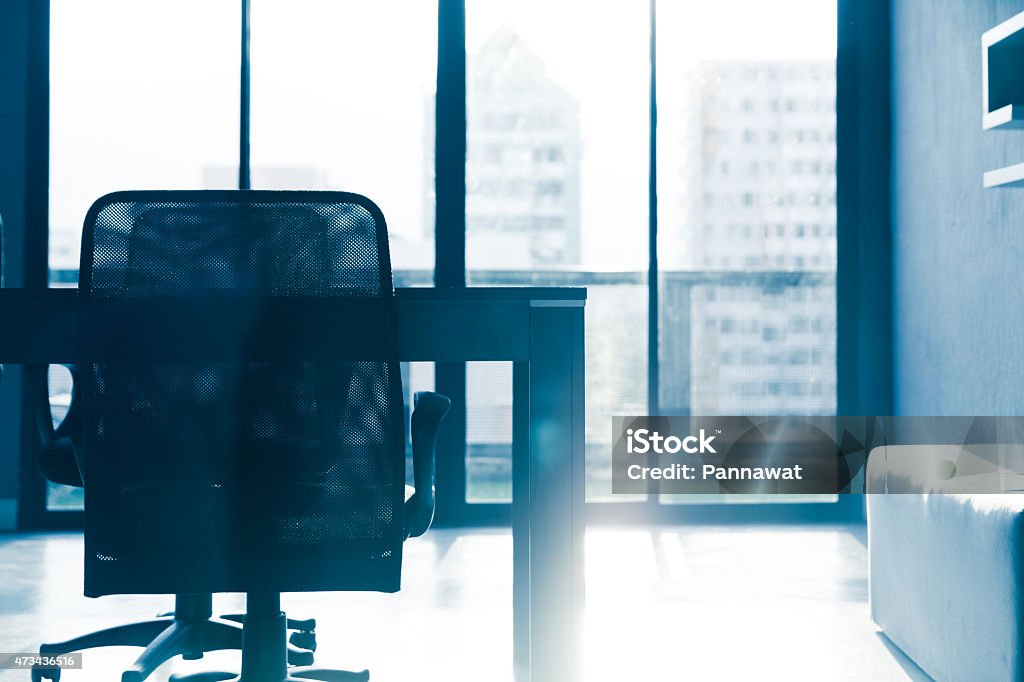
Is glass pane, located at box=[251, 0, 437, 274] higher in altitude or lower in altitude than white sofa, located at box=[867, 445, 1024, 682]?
higher

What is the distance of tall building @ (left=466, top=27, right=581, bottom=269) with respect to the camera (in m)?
4.24

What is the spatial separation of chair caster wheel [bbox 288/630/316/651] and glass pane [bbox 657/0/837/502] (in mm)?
2356

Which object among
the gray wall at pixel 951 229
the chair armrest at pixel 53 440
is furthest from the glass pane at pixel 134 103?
the gray wall at pixel 951 229

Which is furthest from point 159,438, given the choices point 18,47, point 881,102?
point 881,102

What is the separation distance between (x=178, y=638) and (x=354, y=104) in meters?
2.80

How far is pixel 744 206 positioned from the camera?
4289 mm

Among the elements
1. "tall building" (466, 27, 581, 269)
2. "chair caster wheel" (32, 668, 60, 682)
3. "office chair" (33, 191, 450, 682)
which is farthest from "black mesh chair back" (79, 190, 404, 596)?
"tall building" (466, 27, 581, 269)

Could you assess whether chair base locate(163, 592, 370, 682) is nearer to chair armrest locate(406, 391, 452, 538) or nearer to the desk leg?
chair armrest locate(406, 391, 452, 538)

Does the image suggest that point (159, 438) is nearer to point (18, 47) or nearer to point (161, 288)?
point (161, 288)

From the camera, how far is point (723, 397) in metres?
4.25

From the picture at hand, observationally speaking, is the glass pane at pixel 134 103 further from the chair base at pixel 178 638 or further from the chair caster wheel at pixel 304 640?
the chair caster wheel at pixel 304 640

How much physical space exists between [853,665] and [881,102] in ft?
9.30

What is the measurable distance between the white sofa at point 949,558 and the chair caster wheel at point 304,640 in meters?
1.51

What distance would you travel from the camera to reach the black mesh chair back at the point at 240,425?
1.44 m
